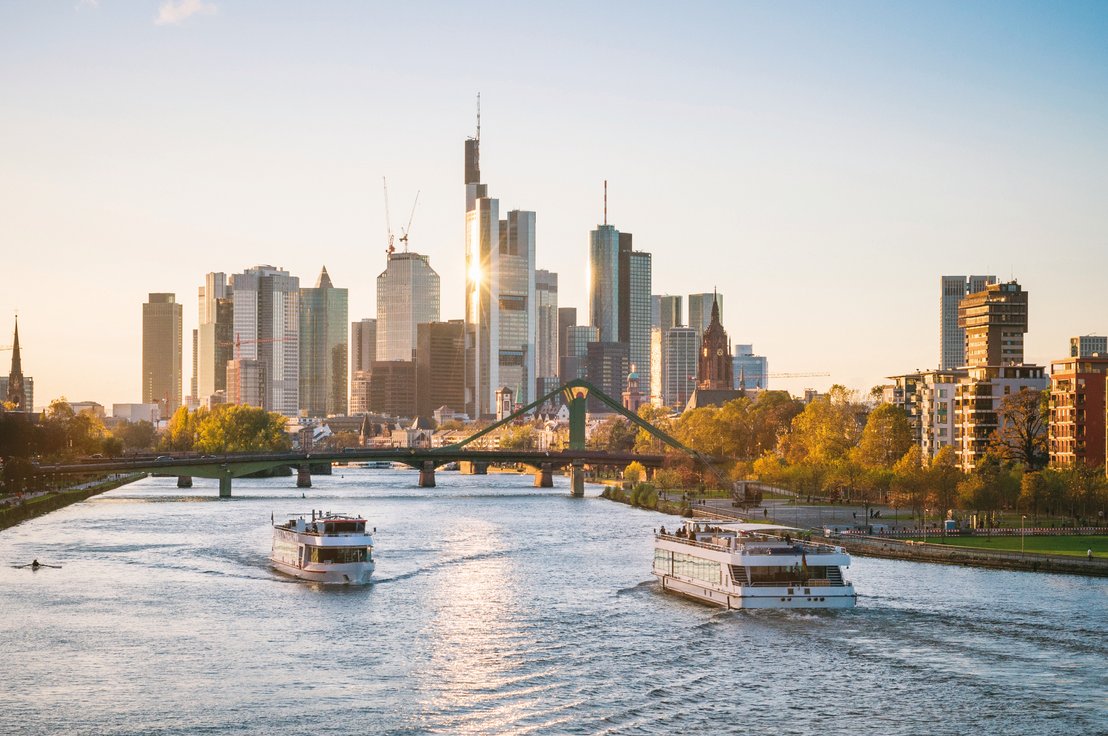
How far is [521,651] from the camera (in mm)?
50656

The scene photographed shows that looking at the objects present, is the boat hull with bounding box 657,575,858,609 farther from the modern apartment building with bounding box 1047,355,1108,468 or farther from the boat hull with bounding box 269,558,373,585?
the modern apartment building with bounding box 1047,355,1108,468

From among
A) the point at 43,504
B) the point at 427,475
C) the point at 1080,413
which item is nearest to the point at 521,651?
the point at 1080,413

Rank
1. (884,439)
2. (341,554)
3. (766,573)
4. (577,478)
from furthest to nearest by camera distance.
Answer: (577,478), (884,439), (341,554), (766,573)

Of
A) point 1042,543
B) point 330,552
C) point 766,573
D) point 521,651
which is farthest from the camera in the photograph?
point 1042,543

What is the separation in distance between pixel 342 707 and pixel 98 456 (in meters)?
147

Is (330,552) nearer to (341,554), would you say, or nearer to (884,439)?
(341,554)

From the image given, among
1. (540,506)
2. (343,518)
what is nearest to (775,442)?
(540,506)

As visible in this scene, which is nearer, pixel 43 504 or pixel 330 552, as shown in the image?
pixel 330 552

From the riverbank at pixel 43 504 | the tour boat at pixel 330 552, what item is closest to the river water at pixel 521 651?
the tour boat at pixel 330 552

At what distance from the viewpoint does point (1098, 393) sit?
4412 inches

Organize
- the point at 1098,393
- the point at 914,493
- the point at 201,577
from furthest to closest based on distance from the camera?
1. the point at 1098,393
2. the point at 914,493
3. the point at 201,577

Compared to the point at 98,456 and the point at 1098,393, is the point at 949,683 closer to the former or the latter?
the point at 1098,393

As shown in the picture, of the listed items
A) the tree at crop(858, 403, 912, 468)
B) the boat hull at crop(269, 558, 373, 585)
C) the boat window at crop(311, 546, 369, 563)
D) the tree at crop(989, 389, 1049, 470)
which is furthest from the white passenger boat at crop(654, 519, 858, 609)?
the tree at crop(858, 403, 912, 468)

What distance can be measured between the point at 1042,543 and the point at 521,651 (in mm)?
40149
